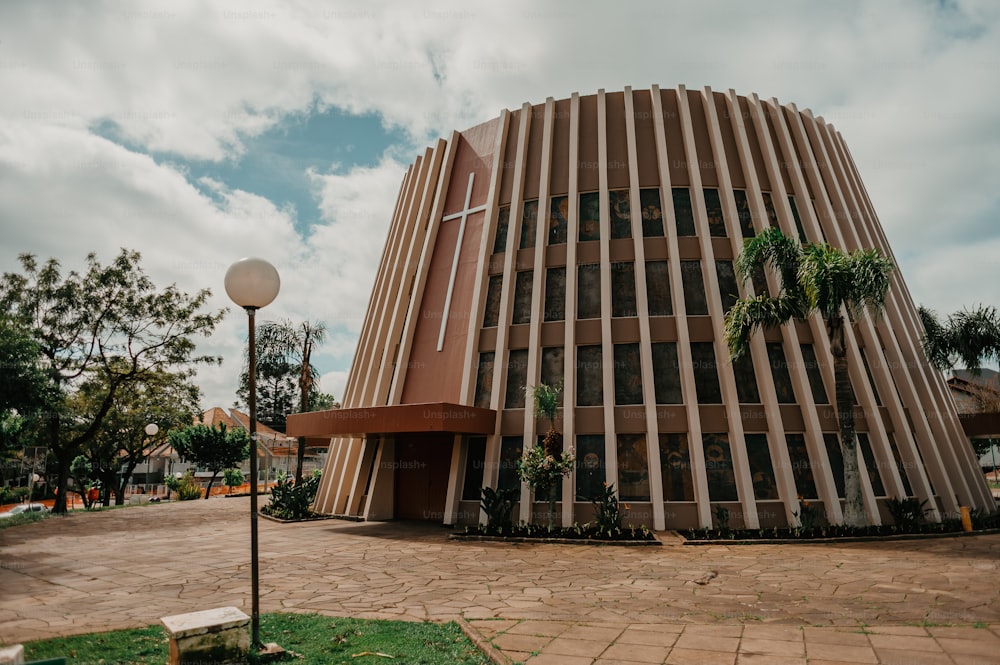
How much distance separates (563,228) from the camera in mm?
21109

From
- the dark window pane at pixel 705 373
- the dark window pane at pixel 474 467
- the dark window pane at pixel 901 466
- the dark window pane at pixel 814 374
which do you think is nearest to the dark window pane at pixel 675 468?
the dark window pane at pixel 705 373

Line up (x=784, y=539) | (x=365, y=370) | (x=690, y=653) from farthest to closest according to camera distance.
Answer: (x=365, y=370) < (x=784, y=539) < (x=690, y=653)

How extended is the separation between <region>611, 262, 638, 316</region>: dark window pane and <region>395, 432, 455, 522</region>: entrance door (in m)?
7.72

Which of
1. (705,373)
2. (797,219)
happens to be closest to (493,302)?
(705,373)

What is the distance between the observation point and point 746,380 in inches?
728

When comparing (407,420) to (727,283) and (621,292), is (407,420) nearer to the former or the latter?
(621,292)

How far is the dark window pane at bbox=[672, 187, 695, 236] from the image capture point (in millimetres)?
20328

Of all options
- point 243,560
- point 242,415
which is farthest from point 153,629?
point 242,415

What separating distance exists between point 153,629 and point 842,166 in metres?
27.6

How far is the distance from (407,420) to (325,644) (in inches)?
428

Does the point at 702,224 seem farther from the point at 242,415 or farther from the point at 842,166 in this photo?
the point at 242,415

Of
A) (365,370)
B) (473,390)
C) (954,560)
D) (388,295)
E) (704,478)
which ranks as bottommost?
(954,560)

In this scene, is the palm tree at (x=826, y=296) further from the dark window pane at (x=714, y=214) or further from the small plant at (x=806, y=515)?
the dark window pane at (x=714, y=214)

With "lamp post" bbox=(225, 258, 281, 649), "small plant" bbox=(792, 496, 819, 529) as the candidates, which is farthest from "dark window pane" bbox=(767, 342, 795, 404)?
"lamp post" bbox=(225, 258, 281, 649)
